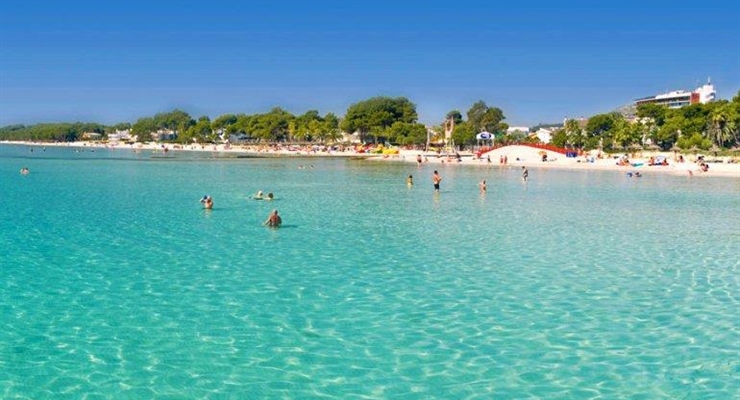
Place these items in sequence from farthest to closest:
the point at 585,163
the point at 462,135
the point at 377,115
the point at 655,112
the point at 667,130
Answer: the point at 377,115 → the point at 462,135 → the point at 655,112 → the point at 667,130 → the point at 585,163

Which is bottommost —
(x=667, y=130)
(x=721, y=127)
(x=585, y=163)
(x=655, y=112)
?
(x=585, y=163)

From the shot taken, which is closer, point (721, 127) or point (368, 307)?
point (368, 307)

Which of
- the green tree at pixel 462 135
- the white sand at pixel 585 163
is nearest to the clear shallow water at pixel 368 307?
the white sand at pixel 585 163

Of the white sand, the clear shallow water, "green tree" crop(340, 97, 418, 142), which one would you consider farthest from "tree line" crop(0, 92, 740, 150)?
the clear shallow water

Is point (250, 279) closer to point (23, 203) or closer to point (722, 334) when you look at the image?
point (722, 334)

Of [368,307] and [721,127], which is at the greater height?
[721,127]

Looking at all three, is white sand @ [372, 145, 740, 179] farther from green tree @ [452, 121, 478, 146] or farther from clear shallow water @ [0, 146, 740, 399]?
clear shallow water @ [0, 146, 740, 399]

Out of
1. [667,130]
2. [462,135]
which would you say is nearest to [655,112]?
[667,130]

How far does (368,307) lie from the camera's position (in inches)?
616

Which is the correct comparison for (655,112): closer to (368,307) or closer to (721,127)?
(721,127)

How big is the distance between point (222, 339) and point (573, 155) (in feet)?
324

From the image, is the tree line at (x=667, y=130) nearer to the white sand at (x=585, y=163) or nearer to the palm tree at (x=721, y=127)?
the palm tree at (x=721, y=127)

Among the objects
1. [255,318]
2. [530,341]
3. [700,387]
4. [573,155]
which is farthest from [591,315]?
[573,155]

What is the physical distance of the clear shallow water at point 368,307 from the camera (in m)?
11.3
